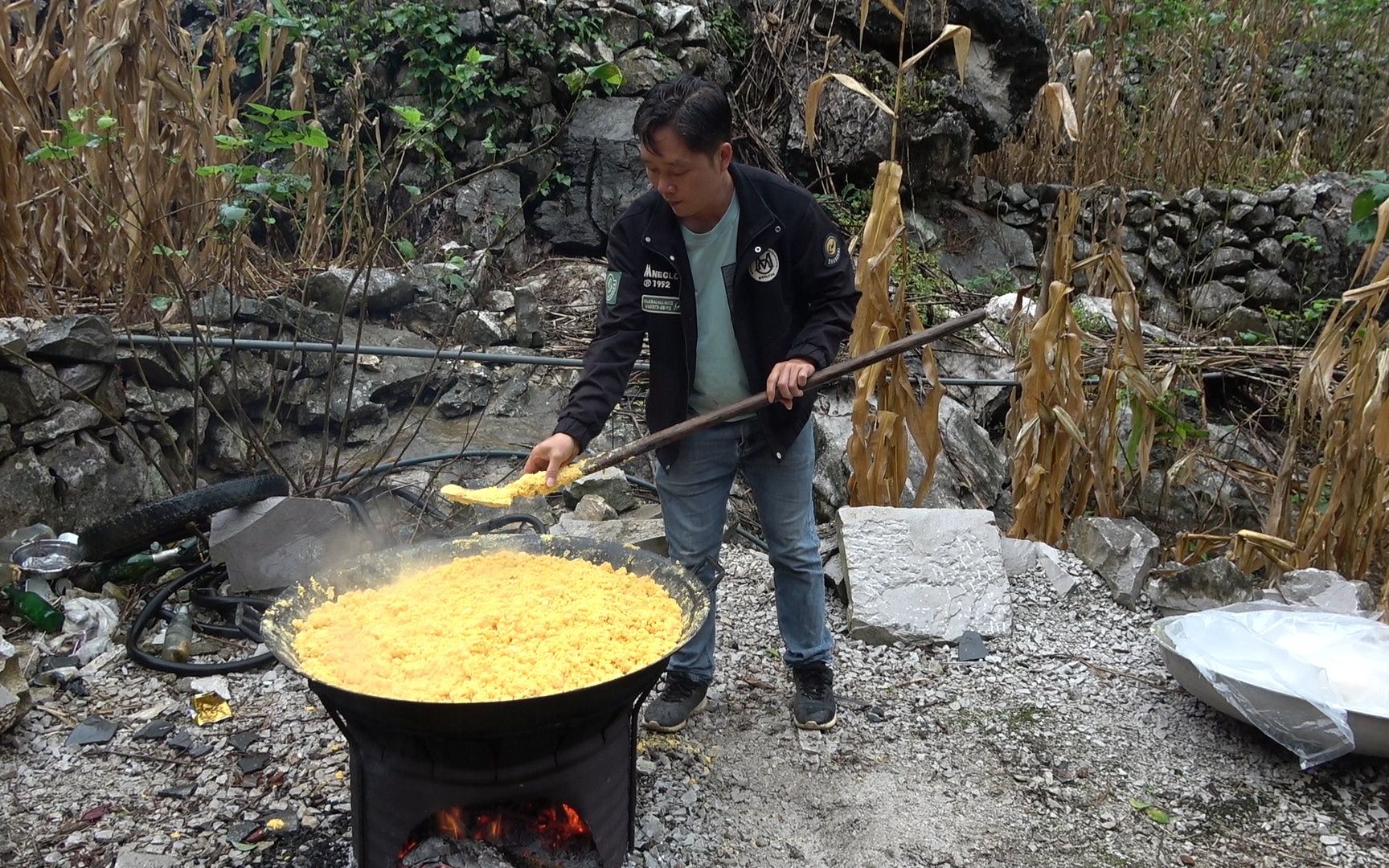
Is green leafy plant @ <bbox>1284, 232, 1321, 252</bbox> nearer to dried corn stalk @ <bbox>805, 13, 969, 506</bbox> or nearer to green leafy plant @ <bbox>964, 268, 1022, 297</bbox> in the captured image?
green leafy plant @ <bbox>964, 268, 1022, 297</bbox>

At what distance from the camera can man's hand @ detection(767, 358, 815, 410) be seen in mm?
2414

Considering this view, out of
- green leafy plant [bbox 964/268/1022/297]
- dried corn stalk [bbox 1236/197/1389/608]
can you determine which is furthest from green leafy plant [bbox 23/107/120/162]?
green leafy plant [bbox 964/268/1022/297]

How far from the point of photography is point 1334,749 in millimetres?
2631

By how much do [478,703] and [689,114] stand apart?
5.00ft

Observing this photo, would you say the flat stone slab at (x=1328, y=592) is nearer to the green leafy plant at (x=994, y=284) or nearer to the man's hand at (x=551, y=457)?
the man's hand at (x=551, y=457)

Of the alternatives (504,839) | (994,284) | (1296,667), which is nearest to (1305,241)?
(994,284)

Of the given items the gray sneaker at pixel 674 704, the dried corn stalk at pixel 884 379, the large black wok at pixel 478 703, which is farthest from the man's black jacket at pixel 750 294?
the dried corn stalk at pixel 884 379

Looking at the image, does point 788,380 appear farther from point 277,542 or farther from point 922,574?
point 277,542

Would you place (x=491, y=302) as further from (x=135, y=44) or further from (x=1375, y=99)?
(x=1375, y=99)

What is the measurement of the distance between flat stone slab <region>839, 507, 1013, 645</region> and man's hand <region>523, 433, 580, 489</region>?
166cm

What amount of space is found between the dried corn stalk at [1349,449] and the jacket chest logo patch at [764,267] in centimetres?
240

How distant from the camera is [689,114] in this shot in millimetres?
2336

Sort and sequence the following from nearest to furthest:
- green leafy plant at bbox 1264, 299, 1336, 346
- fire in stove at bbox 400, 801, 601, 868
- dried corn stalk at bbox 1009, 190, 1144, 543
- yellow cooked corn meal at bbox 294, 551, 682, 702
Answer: yellow cooked corn meal at bbox 294, 551, 682, 702, fire in stove at bbox 400, 801, 601, 868, dried corn stalk at bbox 1009, 190, 1144, 543, green leafy plant at bbox 1264, 299, 1336, 346

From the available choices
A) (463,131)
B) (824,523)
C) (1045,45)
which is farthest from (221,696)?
(1045,45)
